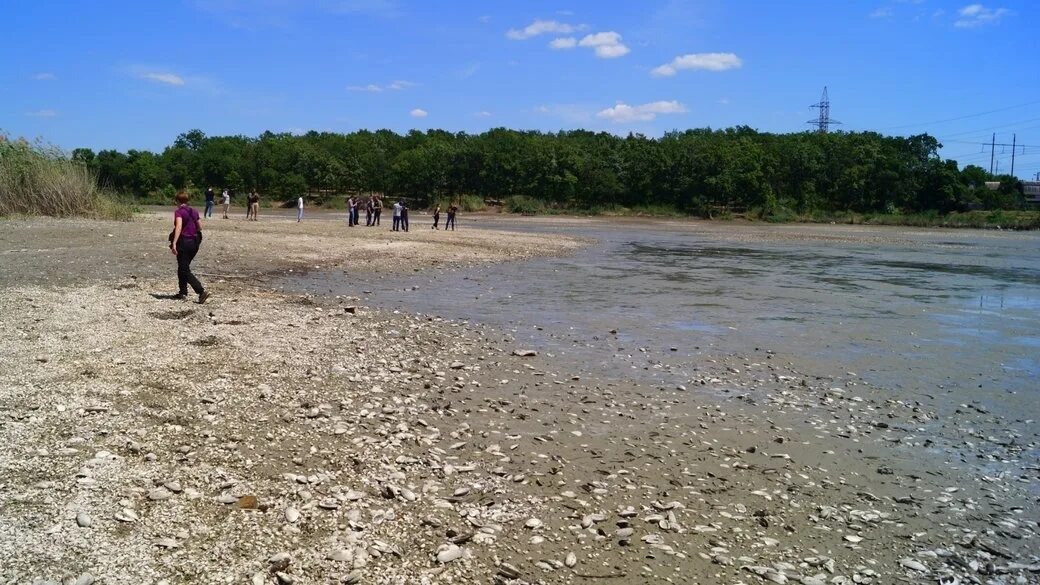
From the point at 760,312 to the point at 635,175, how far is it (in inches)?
3671

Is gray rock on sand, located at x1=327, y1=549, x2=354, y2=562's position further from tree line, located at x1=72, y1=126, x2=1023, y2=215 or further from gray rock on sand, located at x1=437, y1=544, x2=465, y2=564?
tree line, located at x1=72, y1=126, x2=1023, y2=215

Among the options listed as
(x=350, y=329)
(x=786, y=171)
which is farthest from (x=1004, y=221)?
(x=350, y=329)

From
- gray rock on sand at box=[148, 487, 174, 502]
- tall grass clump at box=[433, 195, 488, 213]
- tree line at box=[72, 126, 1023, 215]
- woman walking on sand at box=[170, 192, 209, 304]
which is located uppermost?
tree line at box=[72, 126, 1023, 215]

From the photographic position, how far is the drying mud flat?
5965 mm

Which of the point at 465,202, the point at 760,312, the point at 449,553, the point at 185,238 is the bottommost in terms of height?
the point at 449,553

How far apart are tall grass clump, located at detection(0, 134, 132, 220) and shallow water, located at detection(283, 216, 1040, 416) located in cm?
2170

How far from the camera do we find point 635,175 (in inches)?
4409

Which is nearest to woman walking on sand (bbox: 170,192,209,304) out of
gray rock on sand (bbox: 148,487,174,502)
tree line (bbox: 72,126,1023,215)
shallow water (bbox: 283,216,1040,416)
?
shallow water (bbox: 283,216,1040,416)

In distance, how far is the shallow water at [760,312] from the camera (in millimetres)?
14000

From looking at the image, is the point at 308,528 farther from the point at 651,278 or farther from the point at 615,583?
the point at 651,278

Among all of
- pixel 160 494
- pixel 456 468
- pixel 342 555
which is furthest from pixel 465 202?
pixel 342 555

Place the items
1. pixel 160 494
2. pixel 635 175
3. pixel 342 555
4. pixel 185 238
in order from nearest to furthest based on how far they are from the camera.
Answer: pixel 342 555 → pixel 160 494 → pixel 185 238 → pixel 635 175

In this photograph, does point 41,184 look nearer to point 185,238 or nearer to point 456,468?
point 185,238

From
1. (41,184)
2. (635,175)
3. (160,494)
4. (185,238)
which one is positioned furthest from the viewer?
(635,175)
